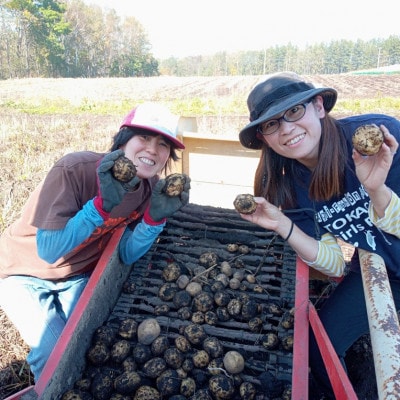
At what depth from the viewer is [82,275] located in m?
2.67

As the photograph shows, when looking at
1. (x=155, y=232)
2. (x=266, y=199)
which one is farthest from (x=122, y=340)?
(x=266, y=199)

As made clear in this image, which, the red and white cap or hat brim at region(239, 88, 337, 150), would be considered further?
the red and white cap

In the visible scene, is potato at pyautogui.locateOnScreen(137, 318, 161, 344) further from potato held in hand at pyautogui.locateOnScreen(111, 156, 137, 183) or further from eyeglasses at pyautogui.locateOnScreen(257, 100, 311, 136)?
eyeglasses at pyautogui.locateOnScreen(257, 100, 311, 136)

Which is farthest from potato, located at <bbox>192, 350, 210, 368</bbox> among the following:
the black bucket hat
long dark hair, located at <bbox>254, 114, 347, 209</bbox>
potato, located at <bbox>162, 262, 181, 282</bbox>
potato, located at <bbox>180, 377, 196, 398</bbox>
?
the black bucket hat

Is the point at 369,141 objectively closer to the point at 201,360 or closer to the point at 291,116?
the point at 291,116

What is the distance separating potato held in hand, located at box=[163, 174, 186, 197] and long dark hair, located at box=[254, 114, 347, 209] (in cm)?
51

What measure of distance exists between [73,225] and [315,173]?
1.41m

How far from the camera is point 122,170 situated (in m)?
2.07

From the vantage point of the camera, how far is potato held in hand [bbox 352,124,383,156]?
68.5 inches

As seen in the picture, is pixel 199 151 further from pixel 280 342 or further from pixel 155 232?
pixel 280 342

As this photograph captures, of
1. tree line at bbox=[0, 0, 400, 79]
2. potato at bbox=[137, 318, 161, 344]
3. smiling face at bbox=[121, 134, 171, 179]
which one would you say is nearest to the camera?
potato at bbox=[137, 318, 161, 344]

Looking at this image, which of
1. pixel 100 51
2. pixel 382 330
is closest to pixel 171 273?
pixel 382 330

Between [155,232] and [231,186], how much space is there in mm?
1772

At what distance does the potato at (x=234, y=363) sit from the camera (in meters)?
1.95
